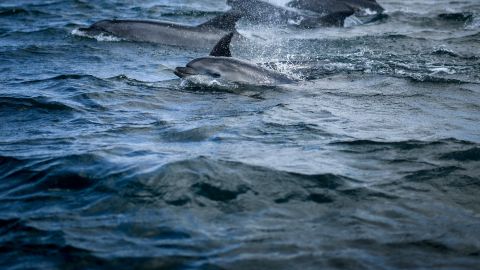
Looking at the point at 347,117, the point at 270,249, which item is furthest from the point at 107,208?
the point at 347,117

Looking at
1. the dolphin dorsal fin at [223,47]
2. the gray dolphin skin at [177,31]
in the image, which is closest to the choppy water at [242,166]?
the dolphin dorsal fin at [223,47]

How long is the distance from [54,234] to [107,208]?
1.74 feet

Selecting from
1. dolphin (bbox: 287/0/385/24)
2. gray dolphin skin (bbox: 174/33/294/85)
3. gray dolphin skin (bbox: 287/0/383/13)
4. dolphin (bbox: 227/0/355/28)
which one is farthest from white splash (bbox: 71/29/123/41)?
gray dolphin skin (bbox: 287/0/383/13)

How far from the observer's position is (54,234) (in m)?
4.49

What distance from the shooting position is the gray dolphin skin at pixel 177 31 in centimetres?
1341

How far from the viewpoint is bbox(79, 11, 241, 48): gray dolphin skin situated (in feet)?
44.0

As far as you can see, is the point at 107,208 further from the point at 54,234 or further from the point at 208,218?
the point at 208,218

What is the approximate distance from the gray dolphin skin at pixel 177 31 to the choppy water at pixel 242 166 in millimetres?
1981

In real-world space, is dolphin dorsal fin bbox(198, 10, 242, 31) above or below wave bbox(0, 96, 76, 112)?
above

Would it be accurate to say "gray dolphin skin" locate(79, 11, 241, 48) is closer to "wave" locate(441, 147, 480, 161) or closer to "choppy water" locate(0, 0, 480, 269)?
"choppy water" locate(0, 0, 480, 269)

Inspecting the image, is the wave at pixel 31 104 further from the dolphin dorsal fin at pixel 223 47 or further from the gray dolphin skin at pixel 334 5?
the gray dolphin skin at pixel 334 5

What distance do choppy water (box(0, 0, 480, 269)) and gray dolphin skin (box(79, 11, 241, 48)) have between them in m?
1.98

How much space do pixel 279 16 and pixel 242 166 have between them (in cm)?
1261

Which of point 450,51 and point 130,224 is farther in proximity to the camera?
point 450,51
